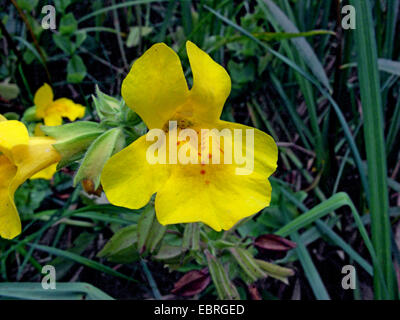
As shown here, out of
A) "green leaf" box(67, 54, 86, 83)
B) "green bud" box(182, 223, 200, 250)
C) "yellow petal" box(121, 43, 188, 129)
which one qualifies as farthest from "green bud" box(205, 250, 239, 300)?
"green leaf" box(67, 54, 86, 83)

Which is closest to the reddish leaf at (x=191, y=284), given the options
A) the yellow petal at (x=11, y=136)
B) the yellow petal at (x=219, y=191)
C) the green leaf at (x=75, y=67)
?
the yellow petal at (x=219, y=191)

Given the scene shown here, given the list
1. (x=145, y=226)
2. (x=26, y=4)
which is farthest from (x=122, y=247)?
(x=26, y=4)

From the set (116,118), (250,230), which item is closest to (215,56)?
(250,230)

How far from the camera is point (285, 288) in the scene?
1.80m

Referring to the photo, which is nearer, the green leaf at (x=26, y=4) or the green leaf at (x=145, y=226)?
the green leaf at (x=145, y=226)

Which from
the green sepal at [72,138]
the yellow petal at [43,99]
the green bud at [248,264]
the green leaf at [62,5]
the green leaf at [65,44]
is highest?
the green leaf at [62,5]

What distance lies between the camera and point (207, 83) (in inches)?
38.6

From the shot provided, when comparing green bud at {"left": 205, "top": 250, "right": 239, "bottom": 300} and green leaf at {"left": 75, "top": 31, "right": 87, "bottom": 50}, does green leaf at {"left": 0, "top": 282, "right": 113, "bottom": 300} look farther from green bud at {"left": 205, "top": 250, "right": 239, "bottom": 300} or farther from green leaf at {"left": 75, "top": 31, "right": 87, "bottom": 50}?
green leaf at {"left": 75, "top": 31, "right": 87, "bottom": 50}

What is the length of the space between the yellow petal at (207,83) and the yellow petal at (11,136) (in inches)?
17.2

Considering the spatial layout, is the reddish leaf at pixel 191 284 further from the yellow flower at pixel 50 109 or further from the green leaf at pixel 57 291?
the yellow flower at pixel 50 109

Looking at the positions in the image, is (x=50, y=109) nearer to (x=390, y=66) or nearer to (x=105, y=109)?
(x=105, y=109)

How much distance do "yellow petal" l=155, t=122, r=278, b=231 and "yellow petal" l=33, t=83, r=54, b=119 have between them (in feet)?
3.59

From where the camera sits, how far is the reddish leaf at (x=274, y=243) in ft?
4.83

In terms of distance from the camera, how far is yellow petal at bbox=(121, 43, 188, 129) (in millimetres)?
906
